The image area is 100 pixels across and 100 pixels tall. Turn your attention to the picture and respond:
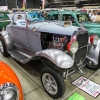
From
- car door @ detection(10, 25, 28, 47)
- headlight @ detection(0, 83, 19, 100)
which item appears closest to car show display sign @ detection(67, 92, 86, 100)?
headlight @ detection(0, 83, 19, 100)

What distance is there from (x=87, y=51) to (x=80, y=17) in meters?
3.03

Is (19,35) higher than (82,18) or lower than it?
lower

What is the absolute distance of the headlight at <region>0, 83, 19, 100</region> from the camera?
49.4 inches

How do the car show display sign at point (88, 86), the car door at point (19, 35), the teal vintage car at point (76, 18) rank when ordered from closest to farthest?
the car show display sign at point (88, 86) < the car door at point (19, 35) < the teal vintage car at point (76, 18)

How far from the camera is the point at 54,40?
2.47 m

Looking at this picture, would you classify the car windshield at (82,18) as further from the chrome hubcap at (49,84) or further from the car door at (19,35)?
the chrome hubcap at (49,84)

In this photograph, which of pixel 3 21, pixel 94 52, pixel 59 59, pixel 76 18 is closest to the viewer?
pixel 59 59

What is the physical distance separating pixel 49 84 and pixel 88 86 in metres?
0.91

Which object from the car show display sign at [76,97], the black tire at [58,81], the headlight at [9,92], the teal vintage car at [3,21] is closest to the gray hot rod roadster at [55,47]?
the black tire at [58,81]

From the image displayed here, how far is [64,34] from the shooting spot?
2.24 m

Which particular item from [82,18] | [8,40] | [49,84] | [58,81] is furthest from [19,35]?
[82,18]

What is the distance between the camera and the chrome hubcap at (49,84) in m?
2.04

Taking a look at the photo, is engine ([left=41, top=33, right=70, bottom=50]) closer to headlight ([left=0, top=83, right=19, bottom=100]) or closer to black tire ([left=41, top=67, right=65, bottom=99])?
black tire ([left=41, top=67, right=65, bottom=99])

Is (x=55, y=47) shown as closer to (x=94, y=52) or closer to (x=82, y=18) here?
(x=94, y=52)
